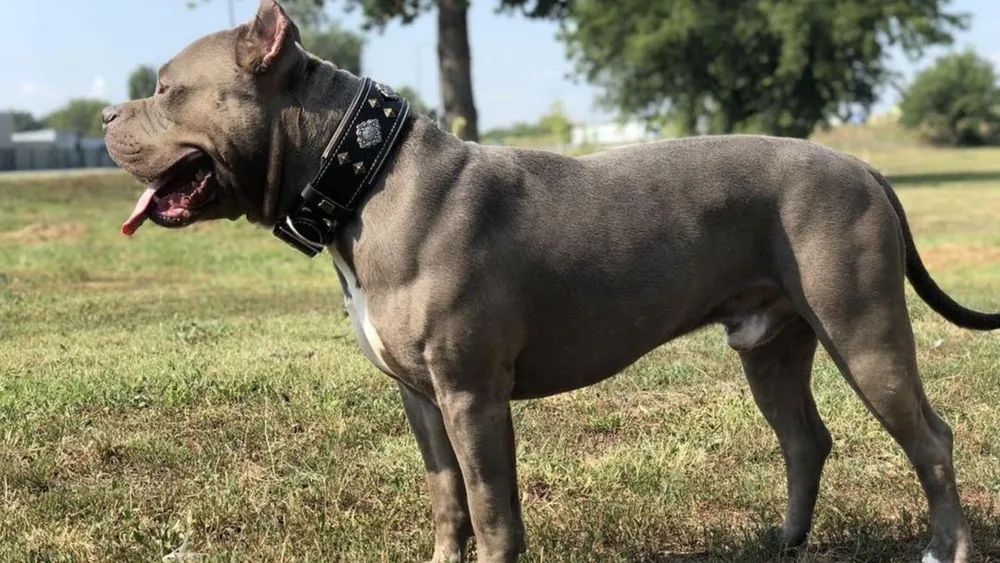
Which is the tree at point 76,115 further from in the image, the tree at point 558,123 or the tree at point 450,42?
the tree at point 450,42

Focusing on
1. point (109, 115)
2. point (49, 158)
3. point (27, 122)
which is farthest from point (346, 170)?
point (27, 122)

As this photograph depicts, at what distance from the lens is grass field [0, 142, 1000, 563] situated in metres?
4.48

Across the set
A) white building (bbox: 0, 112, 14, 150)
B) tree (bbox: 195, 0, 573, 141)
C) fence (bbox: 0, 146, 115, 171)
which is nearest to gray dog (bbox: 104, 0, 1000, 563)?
tree (bbox: 195, 0, 573, 141)

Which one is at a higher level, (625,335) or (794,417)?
(625,335)

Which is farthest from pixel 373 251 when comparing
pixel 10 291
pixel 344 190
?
pixel 10 291

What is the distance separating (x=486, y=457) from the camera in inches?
143

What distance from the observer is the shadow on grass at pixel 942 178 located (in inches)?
1605

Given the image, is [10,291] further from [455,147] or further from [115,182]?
[115,182]

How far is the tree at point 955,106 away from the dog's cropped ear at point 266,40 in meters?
98.1

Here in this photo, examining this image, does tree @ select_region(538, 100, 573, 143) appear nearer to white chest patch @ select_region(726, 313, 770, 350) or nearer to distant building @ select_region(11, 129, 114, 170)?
distant building @ select_region(11, 129, 114, 170)

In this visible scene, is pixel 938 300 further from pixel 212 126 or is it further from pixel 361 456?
pixel 212 126

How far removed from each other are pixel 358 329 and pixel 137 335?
5765 millimetres

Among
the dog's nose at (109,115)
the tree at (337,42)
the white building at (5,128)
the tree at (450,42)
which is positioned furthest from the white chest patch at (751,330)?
the tree at (337,42)

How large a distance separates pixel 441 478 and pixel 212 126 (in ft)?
5.28
